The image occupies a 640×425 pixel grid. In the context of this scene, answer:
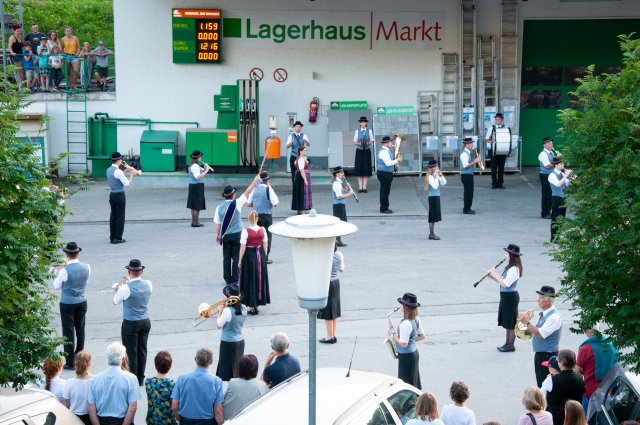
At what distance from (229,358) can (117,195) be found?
7993mm

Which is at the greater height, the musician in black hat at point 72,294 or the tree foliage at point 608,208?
the tree foliage at point 608,208

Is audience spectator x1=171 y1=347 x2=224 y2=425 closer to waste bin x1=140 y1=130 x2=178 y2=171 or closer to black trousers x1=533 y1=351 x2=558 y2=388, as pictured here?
black trousers x1=533 y1=351 x2=558 y2=388

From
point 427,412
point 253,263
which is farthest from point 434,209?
point 427,412

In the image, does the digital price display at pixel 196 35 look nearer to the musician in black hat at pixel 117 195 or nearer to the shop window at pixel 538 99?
the musician in black hat at pixel 117 195

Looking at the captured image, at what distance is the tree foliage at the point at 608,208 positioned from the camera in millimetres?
8461

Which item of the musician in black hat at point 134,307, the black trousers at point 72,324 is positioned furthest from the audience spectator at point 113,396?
the black trousers at point 72,324

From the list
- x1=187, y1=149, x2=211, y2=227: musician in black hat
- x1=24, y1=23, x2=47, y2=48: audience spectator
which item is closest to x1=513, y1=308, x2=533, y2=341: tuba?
x1=187, y1=149, x2=211, y2=227: musician in black hat

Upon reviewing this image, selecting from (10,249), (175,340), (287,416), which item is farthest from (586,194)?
(175,340)

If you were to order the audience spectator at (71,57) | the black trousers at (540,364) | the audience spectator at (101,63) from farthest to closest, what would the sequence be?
1. the audience spectator at (101,63)
2. the audience spectator at (71,57)
3. the black trousers at (540,364)

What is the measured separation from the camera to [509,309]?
13164mm

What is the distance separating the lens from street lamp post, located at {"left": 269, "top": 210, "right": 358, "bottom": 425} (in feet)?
23.4

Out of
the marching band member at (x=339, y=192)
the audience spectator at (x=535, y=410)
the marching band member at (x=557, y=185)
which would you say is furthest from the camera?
the marching band member at (x=557, y=185)

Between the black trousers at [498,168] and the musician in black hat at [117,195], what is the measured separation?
954 cm

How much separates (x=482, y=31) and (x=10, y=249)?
19821 millimetres
